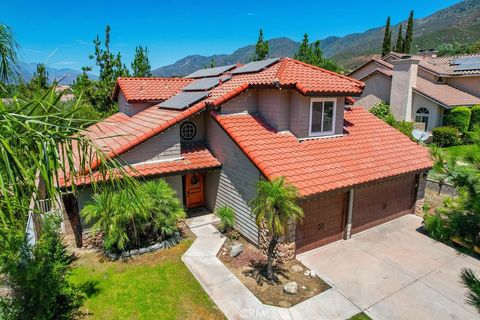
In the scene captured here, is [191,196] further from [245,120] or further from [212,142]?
[245,120]

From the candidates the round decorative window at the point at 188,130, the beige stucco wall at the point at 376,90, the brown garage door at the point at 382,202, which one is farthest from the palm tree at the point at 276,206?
the beige stucco wall at the point at 376,90

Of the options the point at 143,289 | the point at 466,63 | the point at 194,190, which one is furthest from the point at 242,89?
the point at 466,63

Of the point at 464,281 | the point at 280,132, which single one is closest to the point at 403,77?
the point at 280,132

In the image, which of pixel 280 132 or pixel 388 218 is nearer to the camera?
pixel 280 132

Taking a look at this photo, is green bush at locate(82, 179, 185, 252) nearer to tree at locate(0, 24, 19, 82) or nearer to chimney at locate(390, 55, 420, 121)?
tree at locate(0, 24, 19, 82)

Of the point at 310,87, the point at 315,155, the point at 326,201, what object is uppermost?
the point at 310,87

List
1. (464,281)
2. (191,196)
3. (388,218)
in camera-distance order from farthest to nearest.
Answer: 1. (191,196)
2. (388,218)
3. (464,281)

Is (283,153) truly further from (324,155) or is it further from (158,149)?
(158,149)

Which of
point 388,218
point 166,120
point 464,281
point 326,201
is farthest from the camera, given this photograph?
point 388,218
